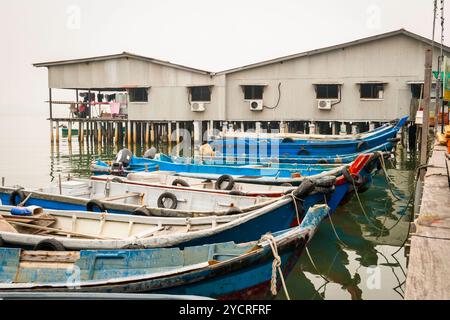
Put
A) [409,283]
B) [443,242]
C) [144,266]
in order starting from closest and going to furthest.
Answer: [409,283], [443,242], [144,266]

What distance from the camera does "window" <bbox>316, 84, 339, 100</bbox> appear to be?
23578 millimetres

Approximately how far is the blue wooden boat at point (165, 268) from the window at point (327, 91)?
19.4 m

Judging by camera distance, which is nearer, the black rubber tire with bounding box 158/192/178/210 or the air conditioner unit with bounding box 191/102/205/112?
the black rubber tire with bounding box 158/192/178/210

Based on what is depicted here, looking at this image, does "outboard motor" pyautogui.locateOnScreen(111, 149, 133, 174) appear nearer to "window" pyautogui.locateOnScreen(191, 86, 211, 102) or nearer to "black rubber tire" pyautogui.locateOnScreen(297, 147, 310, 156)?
"black rubber tire" pyautogui.locateOnScreen(297, 147, 310, 156)

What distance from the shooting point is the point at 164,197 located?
820 cm

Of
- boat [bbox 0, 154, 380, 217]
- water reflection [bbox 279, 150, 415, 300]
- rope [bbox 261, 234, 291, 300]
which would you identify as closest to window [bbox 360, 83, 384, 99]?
water reflection [bbox 279, 150, 415, 300]

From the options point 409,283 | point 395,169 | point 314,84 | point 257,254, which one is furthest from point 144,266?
point 314,84

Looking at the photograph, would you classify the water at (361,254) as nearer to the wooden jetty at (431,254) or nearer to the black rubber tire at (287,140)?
the wooden jetty at (431,254)

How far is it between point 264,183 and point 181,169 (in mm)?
3580

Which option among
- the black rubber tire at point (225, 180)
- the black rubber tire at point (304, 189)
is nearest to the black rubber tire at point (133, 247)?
the black rubber tire at point (304, 189)

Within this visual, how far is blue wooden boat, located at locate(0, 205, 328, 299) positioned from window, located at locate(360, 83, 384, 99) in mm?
19250

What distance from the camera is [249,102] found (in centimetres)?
2473

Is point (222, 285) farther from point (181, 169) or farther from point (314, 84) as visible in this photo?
point (314, 84)

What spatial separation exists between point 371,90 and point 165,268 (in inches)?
804
